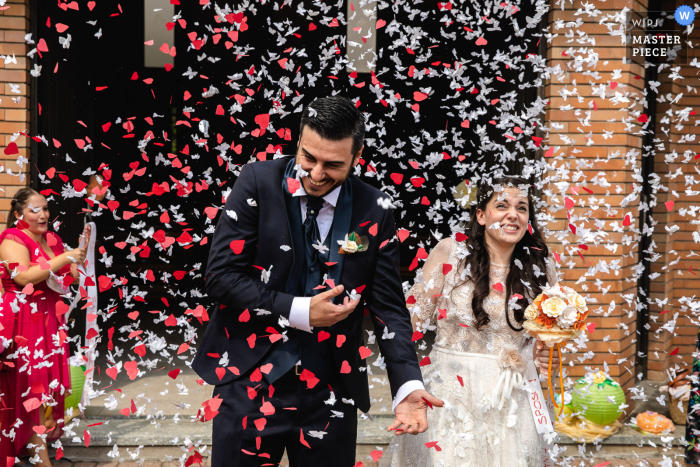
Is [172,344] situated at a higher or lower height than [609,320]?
lower


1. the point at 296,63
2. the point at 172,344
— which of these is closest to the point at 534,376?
the point at 172,344

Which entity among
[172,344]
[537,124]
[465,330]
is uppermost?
[537,124]

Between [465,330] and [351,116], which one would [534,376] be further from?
[351,116]

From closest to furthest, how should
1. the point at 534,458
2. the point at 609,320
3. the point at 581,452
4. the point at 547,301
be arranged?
1. the point at 547,301
2. the point at 534,458
3. the point at 581,452
4. the point at 609,320

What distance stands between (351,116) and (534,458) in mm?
2125

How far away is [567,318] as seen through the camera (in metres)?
2.96

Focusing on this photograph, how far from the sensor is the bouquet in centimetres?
→ 297

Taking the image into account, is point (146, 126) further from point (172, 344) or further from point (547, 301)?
point (547, 301)

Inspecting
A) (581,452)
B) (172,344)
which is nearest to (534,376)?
(581,452)

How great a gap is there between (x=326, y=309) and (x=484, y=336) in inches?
59.6

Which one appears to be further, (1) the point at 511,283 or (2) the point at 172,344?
(2) the point at 172,344

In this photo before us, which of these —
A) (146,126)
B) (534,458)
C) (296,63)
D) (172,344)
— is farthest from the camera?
(146,126)

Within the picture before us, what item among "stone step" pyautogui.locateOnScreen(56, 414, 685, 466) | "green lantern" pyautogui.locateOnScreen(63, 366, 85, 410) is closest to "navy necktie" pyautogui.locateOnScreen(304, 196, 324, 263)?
"stone step" pyautogui.locateOnScreen(56, 414, 685, 466)

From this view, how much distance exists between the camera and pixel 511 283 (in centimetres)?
332
